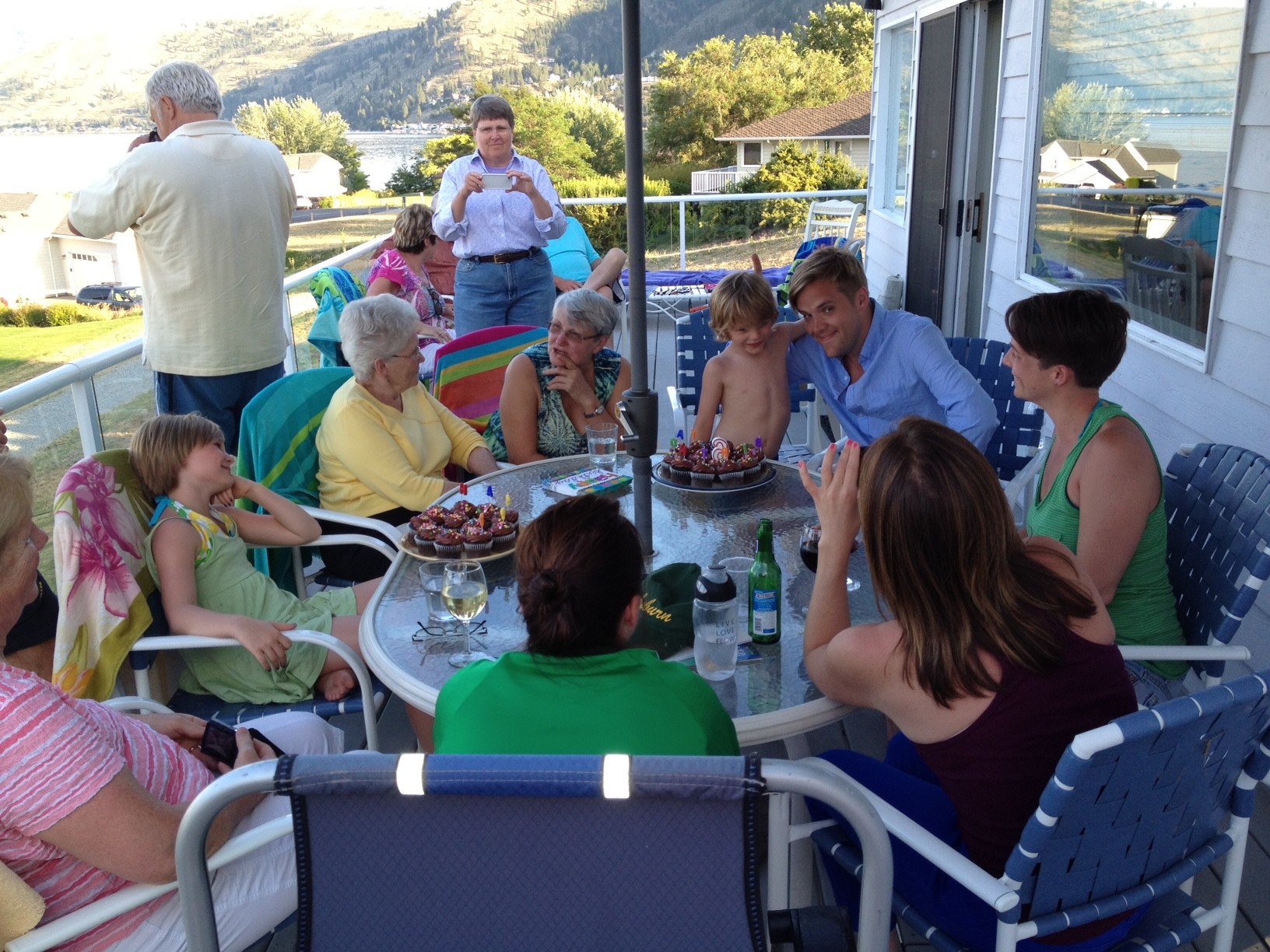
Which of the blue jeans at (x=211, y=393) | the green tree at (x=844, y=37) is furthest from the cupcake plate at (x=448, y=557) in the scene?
the green tree at (x=844, y=37)

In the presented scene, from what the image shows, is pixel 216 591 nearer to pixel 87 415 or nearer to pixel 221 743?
pixel 221 743

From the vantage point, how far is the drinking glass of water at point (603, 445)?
2.74 metres

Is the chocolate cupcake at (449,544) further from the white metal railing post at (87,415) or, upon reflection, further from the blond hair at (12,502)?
the white metal railing post at (87,415)

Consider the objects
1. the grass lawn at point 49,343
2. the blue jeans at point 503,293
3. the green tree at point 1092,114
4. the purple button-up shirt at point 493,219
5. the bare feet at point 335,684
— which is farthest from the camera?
the grass lawn at point 49,343

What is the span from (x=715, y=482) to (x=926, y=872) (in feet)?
4.20

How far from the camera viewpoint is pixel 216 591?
2322mm

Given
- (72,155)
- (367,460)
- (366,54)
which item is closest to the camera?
(367,460)

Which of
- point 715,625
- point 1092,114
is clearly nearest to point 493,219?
point 1092,114

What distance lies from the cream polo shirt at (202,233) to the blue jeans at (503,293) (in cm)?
135

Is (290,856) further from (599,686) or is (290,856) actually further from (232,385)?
(232,385)

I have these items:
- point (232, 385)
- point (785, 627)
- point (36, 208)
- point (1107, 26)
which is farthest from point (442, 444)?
point (36, 208)

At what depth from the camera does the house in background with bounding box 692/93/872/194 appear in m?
33.3

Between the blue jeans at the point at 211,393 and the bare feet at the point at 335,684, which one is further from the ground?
the blue jeans at the point at 211,393

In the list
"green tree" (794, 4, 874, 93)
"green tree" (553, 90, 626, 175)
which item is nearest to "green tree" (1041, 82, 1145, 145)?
"green tree" (553, 90, 626, 175)
